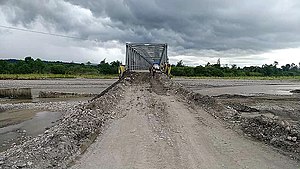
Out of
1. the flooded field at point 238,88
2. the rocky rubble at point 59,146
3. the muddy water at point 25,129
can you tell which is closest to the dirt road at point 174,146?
the rocky rubble at point 59,146

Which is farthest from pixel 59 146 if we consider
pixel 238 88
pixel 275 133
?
pixel 238 88

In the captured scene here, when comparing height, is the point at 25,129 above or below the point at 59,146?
below

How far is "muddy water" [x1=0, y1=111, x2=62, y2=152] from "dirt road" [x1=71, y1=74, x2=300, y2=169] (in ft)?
12.5

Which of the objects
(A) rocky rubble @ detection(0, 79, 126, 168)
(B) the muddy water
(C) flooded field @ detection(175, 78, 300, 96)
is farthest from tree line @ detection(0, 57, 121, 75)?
(A) rocky rubble @ detection(0, 79, 126, 168)

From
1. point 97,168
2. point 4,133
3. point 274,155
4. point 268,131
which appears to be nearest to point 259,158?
point 274,155

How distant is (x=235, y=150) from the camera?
781 centimetres

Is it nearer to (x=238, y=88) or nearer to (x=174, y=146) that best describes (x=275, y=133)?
(x=174, y=146)

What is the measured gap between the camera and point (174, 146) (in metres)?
7.79

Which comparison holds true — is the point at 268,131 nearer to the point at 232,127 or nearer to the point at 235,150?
the point at 232,127

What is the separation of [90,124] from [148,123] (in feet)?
6.24

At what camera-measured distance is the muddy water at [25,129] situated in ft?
38.1

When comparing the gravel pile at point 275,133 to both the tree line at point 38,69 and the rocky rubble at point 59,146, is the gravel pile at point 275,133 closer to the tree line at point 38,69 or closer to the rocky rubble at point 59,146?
the rocky rubble at point 59,146

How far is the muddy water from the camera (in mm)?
11616

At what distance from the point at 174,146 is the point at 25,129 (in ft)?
28.3
